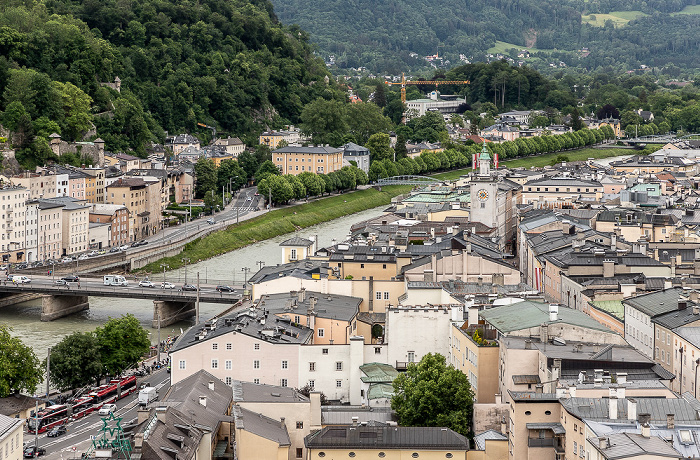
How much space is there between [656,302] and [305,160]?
70511mm

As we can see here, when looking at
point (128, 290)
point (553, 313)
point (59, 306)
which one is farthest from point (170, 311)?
point (553, 313)

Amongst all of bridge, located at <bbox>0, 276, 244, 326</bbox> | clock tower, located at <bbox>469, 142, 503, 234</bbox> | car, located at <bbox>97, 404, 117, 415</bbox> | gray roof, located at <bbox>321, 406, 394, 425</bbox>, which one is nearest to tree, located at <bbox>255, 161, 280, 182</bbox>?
clock tower, located at <bbox>469, 142, 503, 234</bbox>

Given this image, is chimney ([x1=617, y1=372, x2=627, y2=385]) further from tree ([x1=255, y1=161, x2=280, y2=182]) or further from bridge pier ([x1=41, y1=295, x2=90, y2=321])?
tree ([x1=255, y1=161, x2=280, y2=182])

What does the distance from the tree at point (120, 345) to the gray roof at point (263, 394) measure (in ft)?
36.1

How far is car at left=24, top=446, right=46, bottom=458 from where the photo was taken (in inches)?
1256

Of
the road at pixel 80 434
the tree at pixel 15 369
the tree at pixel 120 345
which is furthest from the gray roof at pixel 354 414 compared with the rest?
the tree at pixel 120 345

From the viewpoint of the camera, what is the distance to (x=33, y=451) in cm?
3209

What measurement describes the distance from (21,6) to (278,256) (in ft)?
163

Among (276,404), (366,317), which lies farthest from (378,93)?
(276,404)

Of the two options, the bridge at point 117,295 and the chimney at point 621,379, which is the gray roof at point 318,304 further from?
the bridge at point 117,295

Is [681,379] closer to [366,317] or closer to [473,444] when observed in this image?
[473,444]

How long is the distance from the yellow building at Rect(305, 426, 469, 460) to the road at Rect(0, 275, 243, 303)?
27.6m

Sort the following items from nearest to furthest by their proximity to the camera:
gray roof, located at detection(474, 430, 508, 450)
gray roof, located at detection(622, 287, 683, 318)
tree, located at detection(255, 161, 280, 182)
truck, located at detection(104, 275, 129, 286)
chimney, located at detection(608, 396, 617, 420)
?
1. chimney, located at detection(608, 396, 617, 420)
2. gray roof, located at detection(474, 430, 508, 450)
3. gray roof, located at detection(622, 287, 683, 318)
4. truck, located at detection(104, 275, 129, 286)
5. tree, located at detection(255, 161, 280, 182)

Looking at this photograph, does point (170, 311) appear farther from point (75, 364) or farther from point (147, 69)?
point (147, 69)
